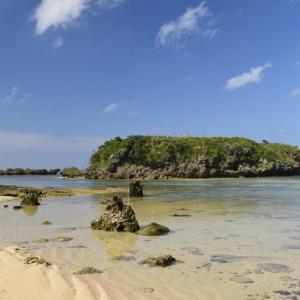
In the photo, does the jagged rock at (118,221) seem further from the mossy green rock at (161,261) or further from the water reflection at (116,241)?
the mossy green rock at (161,261)

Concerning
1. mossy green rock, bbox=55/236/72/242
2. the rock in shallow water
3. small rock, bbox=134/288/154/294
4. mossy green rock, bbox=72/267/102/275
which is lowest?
the rock in shallow water

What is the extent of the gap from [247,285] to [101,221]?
23.7ft

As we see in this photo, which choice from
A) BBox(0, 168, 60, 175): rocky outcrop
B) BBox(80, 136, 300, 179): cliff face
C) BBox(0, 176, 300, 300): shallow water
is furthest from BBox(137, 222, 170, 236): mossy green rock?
BBox(0, 168, 60, 175): rocky outcrop

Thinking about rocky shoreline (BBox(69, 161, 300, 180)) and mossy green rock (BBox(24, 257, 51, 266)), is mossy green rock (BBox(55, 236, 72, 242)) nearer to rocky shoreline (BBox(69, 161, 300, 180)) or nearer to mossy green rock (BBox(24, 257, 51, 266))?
mossy green rock (BBox(24, 257, 51, 266))

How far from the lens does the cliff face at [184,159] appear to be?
262 ft

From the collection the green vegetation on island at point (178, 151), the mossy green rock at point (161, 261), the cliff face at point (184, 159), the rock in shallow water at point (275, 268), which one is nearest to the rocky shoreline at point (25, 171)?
the cliff face at point (184, 159)

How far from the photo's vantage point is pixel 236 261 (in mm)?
7559

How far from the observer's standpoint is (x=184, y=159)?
83250mm

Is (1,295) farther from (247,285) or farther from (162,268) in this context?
(247,285)

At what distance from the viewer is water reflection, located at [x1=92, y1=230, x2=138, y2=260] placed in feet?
27.9

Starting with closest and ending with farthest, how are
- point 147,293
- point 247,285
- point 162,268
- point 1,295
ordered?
point 1,295 < point 147,293 < point 247,285 < point 162,268

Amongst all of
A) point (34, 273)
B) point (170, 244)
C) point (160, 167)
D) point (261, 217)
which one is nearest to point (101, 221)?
point (170, 244)

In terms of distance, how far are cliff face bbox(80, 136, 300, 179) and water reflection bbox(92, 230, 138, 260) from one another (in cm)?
6573

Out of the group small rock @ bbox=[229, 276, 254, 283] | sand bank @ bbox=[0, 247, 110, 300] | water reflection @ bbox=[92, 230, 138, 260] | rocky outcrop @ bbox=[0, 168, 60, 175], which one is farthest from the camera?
rocky outcrop @ bbox=[0, 168, 60, 175]
